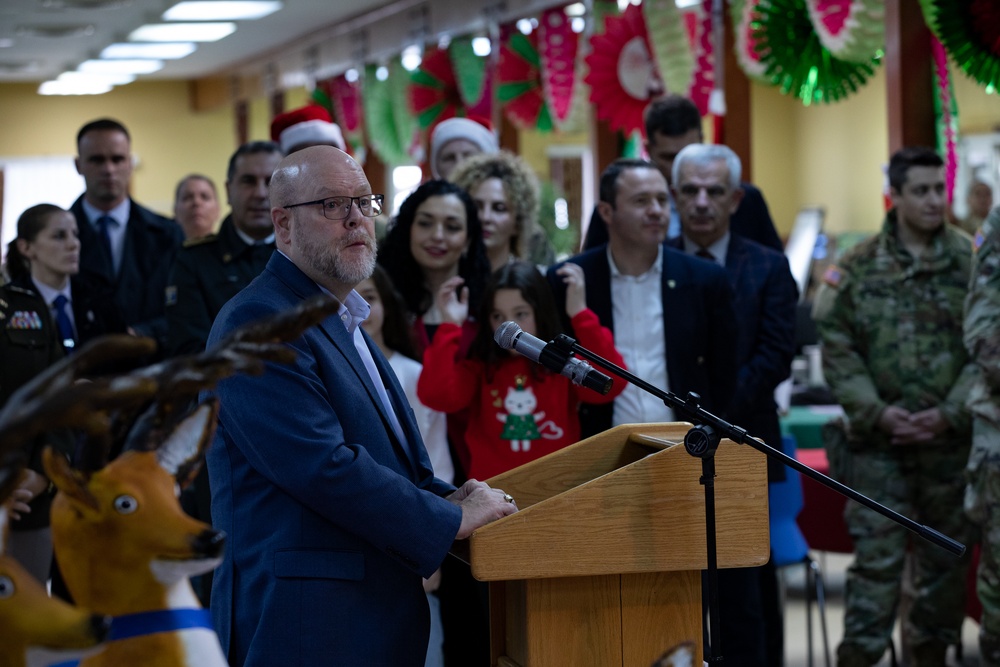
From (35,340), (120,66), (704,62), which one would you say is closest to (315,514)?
(35,340)

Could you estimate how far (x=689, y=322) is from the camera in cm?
349

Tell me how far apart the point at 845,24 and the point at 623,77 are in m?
1.47

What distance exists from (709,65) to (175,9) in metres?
6.02

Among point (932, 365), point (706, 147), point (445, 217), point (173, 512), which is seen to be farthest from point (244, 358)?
point (932, 365)

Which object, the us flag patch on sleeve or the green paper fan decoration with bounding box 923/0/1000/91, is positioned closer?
the green paper fan decoration with bounding box 923/0/1000/91

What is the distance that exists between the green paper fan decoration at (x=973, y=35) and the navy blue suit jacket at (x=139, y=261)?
8.98 feet

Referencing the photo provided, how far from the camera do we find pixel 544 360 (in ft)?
6.96

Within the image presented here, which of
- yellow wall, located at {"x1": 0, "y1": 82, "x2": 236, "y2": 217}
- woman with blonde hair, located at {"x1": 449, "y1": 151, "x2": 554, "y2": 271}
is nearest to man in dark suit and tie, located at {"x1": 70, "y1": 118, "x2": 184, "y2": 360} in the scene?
woman with blonde hair, located at {"x1": 449, "y1": 151, "x2": 554, "y2": 271}

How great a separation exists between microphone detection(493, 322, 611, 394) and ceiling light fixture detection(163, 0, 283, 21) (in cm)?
907

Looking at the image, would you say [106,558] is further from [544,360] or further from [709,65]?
[709,65]

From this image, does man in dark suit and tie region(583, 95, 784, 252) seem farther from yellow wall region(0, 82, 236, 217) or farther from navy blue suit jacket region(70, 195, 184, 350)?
yellow wall region(0, 82, 236, 217)

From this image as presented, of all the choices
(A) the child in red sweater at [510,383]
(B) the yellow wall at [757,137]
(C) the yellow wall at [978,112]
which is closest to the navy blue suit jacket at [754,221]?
(A) the child in red sweater at [510,383]

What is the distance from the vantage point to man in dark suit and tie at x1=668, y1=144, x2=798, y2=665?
146 inches

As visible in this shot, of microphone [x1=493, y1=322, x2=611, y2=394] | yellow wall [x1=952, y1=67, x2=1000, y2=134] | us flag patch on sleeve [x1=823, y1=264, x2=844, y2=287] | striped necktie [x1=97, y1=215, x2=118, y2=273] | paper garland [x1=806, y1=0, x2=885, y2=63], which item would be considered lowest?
us flag patch on sleeve [x1=823, y1=264, x2=844, y2=287]
